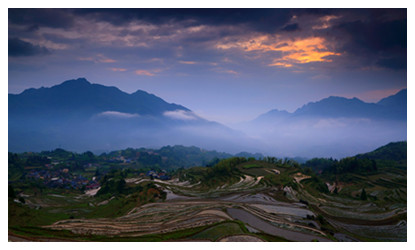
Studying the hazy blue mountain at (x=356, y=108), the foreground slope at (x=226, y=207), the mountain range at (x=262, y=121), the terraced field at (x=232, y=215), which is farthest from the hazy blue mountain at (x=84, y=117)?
the hazy blue mountain at (x=356, y=108)

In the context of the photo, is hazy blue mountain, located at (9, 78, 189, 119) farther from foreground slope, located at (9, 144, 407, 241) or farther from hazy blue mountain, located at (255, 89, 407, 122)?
hazy blue mountain, located at (255, 89, 407, 122)

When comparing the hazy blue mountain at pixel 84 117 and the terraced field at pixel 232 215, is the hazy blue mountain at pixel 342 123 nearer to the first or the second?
the terraced field at pixel 232 215

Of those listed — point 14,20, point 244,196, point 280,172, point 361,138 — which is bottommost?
point 244,196

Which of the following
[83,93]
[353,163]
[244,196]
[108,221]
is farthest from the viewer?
[83,93]

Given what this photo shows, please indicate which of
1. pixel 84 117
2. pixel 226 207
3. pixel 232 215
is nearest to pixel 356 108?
pixel 226 207

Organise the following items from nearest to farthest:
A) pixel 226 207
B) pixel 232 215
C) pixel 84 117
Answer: pixel 232 215 < pixel 226 207 < pixel 84 117

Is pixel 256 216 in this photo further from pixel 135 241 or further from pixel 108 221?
pixel 108 221

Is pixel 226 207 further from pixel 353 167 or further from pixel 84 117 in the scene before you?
pixel 84 117

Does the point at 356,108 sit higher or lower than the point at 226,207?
higher

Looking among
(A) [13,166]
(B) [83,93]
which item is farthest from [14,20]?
(B) [83,93]

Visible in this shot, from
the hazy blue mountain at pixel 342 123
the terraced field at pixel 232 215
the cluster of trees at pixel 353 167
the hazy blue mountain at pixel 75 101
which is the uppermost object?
the hazy blue mountain at pixel 75 101

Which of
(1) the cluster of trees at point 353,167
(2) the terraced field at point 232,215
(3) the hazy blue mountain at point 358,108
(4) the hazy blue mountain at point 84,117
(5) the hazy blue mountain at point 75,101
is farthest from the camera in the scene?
(5) the hazy blue mountain at point 75,101
